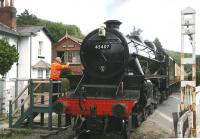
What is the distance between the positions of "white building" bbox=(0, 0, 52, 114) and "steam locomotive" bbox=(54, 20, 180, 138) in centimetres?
1522

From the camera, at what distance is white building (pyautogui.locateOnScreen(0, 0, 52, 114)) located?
26.4 meters

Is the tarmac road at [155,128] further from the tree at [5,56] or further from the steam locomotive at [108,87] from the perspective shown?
the tree at [5,56]

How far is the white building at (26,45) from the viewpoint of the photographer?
2640cm

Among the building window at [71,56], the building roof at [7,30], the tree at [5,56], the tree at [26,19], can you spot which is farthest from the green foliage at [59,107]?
the tree at [26,19]

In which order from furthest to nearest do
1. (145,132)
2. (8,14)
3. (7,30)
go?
(8,14) → (7,30) → (145,132)

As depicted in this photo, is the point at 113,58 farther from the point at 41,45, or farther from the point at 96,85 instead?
the point at 41,45

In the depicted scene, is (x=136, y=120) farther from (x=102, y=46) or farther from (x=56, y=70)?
(x=56, y=70)

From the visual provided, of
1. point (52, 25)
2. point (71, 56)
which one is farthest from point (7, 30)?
point (52, 25)

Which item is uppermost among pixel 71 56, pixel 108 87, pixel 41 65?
pixel 71 56

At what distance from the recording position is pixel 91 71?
10023 mm

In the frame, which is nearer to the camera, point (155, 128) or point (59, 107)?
point (59, 107)

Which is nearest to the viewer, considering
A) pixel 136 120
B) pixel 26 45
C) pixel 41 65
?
pixel 136 120

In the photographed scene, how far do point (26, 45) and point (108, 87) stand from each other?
64.5ft

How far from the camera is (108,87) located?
31.2 feet
